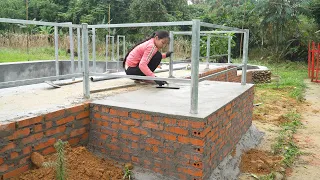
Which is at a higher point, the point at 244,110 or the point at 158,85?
the point at 158,85

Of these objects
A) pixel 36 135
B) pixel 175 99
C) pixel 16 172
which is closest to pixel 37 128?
pixel 36 135

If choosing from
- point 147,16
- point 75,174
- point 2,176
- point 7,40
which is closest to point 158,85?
point 75,174

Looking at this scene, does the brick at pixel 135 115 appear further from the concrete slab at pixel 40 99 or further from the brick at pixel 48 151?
the brick at pixel 48 151

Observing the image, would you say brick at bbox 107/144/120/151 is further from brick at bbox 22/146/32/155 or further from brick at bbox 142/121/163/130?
brick at bbox 22/146/32/155

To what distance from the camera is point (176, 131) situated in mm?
2654

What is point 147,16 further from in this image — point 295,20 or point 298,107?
point 298,107

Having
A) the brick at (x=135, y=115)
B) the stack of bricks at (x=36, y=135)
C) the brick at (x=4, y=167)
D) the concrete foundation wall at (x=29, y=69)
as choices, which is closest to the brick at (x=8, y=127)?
the stack of bricks at (x=36, y=135)

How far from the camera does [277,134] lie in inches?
187

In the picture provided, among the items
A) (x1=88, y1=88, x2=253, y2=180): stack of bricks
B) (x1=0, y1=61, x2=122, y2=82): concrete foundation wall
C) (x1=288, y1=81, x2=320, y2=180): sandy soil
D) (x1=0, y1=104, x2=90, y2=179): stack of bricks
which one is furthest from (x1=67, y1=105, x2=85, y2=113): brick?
(x1=0, y1=61, x2=122, y2=82): concrete foundation wall

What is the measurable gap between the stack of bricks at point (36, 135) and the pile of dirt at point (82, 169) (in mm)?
104

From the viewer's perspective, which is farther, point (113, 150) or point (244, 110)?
point (244, 110)

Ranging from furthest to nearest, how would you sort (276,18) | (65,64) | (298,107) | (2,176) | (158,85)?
1. (276,18)
2. (65,64)
3. (298,107)
4. (158,85)
5. (2,176)

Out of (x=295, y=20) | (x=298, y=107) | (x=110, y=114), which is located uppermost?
(x=295, y=20)

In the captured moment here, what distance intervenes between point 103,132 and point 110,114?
0.75 feet
